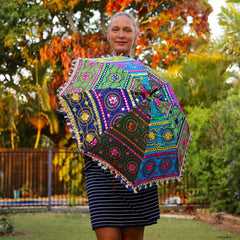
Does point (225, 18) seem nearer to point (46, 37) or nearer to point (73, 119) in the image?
point (46, 37)

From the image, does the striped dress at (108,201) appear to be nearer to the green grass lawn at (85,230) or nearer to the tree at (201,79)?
the green grass lawn at (85,230)

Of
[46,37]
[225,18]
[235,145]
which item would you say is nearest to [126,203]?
[235,145]

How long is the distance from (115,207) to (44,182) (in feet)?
52.3

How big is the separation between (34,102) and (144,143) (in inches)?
767

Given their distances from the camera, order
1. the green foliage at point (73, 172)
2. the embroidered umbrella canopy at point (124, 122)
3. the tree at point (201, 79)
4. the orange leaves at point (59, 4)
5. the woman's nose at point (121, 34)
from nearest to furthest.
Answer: the embroidered umbrella canopy at point (124, 122)
the woman's nose at point (121, 34)
the tree at point (201, 79)
the green foliage at point (73, 172)
the orange leaves at point (59, 4)

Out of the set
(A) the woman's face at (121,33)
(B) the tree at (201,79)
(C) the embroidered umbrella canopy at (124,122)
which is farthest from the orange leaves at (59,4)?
(C) the embroidered umbrella canopy at (124,122)

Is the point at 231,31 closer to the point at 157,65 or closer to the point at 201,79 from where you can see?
the point at 201,79

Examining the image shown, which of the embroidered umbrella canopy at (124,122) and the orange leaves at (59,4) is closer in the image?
the embroidered umbrella canopy at (124,122)

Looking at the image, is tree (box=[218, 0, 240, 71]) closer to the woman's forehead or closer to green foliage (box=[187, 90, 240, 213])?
green foliage (box=[187, 90, 240, 213])

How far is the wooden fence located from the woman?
36.4ft

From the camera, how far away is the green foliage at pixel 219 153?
9.70 meters

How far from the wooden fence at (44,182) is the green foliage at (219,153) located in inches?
92.2

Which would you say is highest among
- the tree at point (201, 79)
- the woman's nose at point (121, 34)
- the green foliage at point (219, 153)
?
the tree at point (201, 79)

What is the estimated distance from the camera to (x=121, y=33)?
10.7ft
